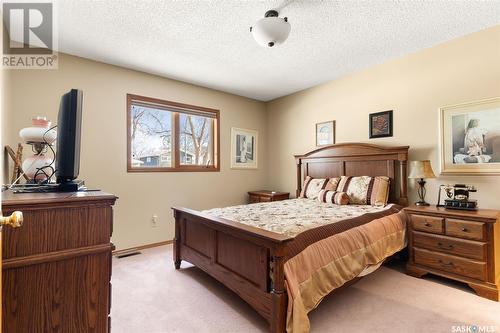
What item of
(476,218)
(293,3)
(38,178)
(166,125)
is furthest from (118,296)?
(476,218)

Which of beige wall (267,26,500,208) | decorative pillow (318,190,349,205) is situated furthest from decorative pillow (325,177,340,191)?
beige wall (267,26,500,208)

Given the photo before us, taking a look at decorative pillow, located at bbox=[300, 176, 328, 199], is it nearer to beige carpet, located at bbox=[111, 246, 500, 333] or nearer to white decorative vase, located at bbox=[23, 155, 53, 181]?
beige carpet, located at bbox=[111, 246, 500, 333]

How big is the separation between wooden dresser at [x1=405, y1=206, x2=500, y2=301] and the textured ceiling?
6.02 ft

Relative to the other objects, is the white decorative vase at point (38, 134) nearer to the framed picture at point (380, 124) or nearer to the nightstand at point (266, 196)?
the nightstand at point (266, 196)

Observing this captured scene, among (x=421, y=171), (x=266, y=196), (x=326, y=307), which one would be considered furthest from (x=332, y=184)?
(x=326, y=307)

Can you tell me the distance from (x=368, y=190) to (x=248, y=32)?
7.57 ft

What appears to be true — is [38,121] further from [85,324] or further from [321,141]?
[321,141]

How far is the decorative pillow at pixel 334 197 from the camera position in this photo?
3.17m

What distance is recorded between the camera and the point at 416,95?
3.08m

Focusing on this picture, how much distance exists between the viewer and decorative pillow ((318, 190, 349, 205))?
125 inches

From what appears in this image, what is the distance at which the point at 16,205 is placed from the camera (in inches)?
36.7

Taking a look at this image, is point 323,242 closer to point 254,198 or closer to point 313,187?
point 313,187

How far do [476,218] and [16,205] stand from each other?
3.15m

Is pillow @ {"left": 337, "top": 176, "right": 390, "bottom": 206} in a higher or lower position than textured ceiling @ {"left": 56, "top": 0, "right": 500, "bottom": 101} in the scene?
lower
